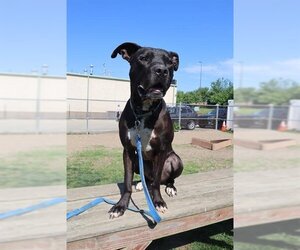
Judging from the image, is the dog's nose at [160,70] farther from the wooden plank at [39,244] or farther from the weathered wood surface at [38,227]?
the wooden plank at [39,244]

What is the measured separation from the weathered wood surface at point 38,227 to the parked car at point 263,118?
507 mm


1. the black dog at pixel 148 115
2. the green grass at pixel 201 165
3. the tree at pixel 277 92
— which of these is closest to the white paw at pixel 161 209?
the black dog at pixel 148 115

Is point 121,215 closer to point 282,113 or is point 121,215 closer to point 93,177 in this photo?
point 282,113

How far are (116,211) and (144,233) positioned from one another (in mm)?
120

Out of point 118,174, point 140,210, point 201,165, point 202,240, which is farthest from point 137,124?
point 201,165

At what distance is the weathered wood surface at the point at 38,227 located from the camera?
1.03 meters

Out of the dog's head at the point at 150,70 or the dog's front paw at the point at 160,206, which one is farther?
the dog's front paw at the point at 160,206

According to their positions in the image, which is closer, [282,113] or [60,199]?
[282,113]

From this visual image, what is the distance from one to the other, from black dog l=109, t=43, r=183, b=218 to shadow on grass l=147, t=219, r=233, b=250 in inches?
20.2

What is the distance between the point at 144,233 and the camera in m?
1.23

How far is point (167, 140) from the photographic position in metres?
1.37

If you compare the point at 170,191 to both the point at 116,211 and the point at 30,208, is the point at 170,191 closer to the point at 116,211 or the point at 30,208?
the point at 116,211

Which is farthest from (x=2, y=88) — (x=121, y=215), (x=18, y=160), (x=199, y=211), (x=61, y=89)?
(x=199, y=211)

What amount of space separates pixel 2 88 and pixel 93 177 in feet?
6.12
